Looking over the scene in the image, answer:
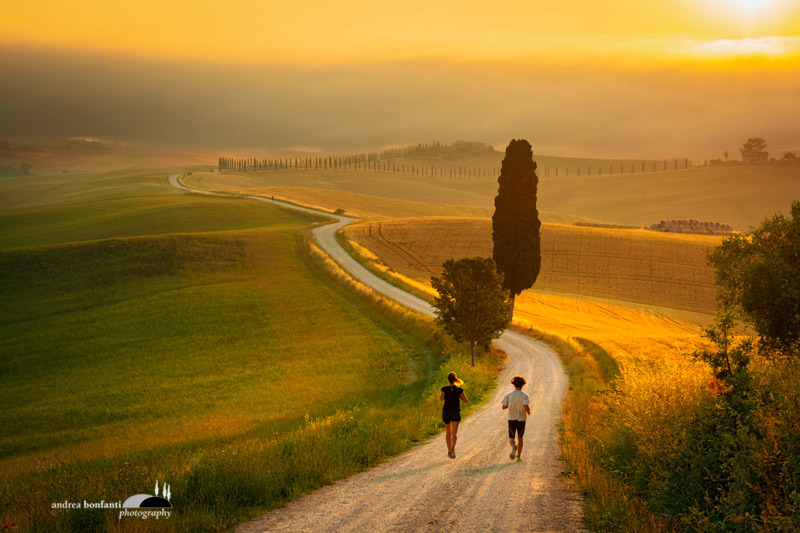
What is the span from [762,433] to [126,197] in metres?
156

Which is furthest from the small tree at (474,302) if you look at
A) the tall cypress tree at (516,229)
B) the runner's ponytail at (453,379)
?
the runner's ponytail at (453,379)

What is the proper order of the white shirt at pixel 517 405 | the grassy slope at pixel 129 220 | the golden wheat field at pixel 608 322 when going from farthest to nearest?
the grassy slope at pixel 129 220, the golden wheat field at pixel 608 322, the white shirt at pixel 517 405

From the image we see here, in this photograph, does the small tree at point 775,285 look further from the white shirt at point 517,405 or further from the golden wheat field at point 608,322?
the golden wheat field at point 608,322

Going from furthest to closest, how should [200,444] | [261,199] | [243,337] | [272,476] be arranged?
[261,199] < [243,337] < [200,444] < [272,476]

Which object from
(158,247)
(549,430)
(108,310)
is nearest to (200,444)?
(549,430)

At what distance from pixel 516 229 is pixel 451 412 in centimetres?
3878

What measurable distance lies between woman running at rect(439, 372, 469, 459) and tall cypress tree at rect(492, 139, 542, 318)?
36.7 meters

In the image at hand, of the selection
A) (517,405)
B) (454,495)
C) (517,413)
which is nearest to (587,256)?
(517,405)

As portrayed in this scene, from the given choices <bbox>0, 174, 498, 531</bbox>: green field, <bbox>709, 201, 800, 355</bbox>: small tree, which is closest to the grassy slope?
<bbox>0, 174, 498, 531</bbox>: green field

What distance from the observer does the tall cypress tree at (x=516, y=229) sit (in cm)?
5369

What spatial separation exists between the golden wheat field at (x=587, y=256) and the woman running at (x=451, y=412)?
193 ft

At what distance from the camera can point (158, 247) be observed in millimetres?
71688

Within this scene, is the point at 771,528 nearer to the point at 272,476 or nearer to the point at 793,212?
the point at 272,476

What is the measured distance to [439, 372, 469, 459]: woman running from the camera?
54.9 ft
